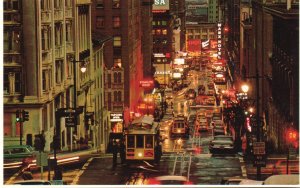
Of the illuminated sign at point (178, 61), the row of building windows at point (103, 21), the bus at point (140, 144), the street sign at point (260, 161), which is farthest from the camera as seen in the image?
Answer: the illuminated sign at point (178, 61)

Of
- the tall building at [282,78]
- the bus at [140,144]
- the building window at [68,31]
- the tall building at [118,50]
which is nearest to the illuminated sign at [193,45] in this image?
the tall building at [118,50]

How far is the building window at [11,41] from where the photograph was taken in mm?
36422

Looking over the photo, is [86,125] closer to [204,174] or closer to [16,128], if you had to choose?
[16,128]

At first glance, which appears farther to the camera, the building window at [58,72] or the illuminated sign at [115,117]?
the illuminated sign at [115,117]

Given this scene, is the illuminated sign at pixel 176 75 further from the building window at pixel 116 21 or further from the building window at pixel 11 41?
the building window at pixel 11 41

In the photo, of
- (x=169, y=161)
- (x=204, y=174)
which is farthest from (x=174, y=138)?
(x=204, y=174)

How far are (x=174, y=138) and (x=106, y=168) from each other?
34.4 metres

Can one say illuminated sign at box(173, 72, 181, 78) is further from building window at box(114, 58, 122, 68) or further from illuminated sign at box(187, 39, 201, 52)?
building window at box(114, 58, 122, 68)

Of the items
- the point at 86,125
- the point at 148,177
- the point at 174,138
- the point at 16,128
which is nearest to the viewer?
the point at 148,177

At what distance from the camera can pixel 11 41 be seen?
120ft

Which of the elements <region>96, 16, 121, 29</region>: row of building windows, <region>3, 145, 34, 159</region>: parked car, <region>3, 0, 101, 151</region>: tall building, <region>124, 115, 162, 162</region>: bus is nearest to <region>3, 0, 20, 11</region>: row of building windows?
<region>3, 0, 101, 151</region>: tall building

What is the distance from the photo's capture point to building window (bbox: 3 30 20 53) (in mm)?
36422

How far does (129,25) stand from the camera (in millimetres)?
83312

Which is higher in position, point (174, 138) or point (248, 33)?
point (248, 33)
